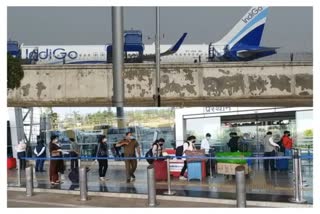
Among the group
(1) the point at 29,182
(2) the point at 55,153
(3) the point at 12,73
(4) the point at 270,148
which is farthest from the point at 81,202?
(3) the point at 12,73

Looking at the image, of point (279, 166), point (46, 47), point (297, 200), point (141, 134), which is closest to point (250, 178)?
point (279, 166)

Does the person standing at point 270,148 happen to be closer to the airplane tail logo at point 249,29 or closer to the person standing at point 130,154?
the person standing at point 130,154

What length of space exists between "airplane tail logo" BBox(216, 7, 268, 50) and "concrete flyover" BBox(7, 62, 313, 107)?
14.5m

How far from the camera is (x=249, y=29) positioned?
50250mm

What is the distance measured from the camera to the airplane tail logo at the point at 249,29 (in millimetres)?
49312

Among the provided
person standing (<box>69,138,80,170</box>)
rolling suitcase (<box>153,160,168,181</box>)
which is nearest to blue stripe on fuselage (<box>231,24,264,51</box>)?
person standing (<box>69,138,80,170</box>)

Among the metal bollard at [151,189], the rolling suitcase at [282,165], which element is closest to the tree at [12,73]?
the rolling suitcase at [282,165]

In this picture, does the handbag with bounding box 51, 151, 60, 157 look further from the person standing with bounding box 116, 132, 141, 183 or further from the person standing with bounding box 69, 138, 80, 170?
the person standing with bounding box 116, 132, 141, 183

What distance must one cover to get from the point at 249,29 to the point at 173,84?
1942 centimetres

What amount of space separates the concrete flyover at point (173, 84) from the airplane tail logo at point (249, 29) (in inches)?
569

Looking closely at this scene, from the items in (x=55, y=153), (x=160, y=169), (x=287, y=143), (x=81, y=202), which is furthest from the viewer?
(x=287, y=143)

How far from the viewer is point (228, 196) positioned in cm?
1009

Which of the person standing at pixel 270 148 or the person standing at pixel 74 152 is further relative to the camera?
the person standing at pixel 270 148

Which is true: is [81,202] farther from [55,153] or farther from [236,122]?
[236,122]
